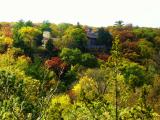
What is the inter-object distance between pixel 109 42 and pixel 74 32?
1138cm

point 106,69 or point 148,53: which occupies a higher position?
point 106,69

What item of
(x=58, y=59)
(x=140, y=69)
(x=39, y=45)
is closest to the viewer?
(x=140, y=69)

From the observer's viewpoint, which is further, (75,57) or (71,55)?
(71,55)

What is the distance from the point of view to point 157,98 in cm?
6900

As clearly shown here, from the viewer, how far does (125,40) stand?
147 m

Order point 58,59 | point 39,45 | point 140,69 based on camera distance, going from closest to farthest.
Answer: point 140,69 → point 58,59 → point 39,45

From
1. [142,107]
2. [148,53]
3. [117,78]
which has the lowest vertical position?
[148,53]

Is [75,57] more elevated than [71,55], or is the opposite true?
[71,55]

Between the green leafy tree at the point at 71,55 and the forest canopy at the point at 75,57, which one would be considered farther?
the green leafy tree at the point at 71,55

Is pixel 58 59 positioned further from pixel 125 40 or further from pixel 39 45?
pixel 125 40

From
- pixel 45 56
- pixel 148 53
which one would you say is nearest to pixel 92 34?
pixel 148 53

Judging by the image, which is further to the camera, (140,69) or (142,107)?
(140,69)

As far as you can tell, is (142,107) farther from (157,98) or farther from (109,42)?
(109,42)

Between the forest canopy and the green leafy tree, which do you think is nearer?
the forest canopy
